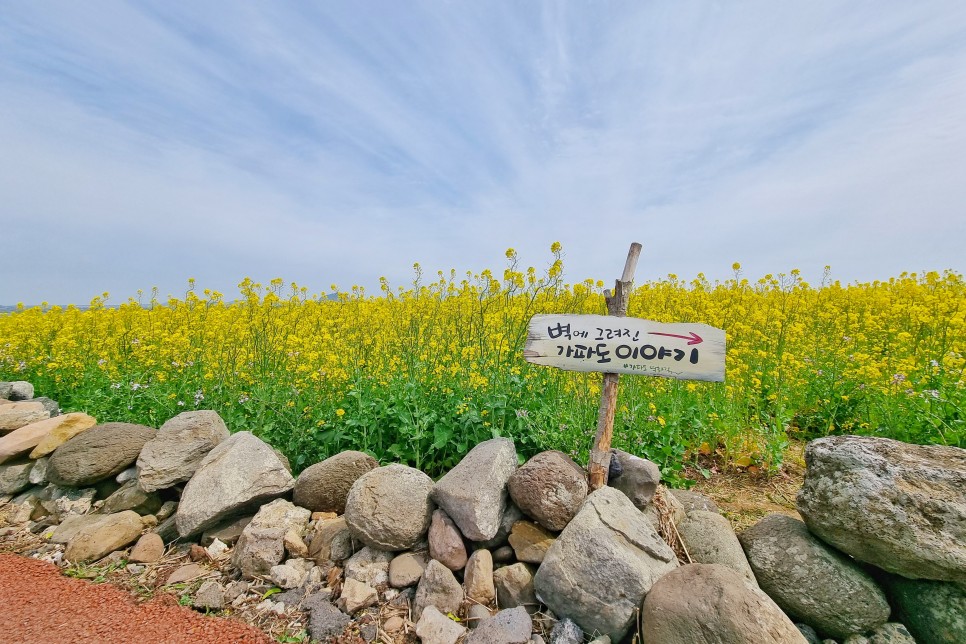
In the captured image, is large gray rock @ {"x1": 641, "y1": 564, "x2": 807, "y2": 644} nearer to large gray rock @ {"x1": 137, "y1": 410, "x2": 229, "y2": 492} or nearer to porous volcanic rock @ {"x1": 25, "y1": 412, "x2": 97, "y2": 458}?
large gray rock @ {"x1": 137, "y1": 410, "x2": 229, "y2": 492}

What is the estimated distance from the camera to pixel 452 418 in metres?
3.93

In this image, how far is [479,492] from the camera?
9.33 feet

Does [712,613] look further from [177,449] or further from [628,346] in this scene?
[177,449]

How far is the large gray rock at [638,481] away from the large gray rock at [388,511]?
1297mm

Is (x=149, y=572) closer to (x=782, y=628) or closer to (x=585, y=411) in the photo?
(x=585, y=411)

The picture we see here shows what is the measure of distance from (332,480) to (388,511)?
715 millimetres

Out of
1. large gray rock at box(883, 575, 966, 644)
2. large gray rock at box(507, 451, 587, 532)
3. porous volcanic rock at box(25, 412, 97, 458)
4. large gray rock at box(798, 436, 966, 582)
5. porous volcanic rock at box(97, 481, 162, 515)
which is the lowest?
porous volcanic rock at box(97, 481, 162, 515)

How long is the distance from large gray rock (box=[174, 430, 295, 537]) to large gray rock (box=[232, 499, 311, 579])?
5.4 inches

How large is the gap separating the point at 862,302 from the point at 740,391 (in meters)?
5.30

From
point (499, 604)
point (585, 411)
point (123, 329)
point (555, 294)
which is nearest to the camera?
point (499, 604)

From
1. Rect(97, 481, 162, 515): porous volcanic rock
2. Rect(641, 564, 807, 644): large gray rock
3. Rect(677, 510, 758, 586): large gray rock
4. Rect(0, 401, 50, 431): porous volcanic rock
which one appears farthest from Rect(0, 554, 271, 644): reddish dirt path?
Rect(0, 401, 50, 431): porous volcanic rock

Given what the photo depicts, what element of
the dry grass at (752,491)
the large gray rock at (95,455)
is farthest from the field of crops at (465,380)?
the large gray rock at (95,455)

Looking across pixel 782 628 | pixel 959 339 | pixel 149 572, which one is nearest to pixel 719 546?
pixel 782 628

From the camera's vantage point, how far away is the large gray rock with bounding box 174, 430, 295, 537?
10.9 ft
